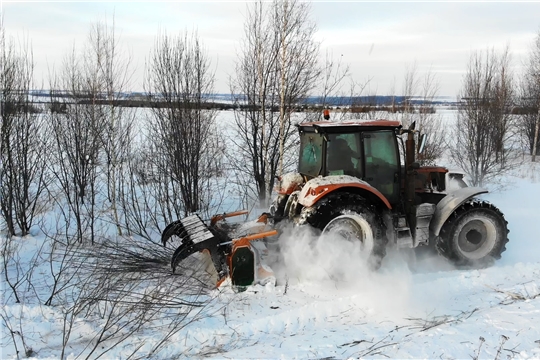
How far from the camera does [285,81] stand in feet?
31.4

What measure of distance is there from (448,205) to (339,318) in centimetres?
263

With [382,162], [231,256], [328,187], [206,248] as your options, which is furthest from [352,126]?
[206,248]

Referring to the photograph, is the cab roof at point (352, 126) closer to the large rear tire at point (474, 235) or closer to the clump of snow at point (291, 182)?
the clump of snow at point (291, 182)

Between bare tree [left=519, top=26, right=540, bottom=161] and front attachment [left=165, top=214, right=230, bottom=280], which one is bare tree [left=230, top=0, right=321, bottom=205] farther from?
bare tree [left=519, top=26, right=540, bottom=161]

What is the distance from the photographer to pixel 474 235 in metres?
5.98

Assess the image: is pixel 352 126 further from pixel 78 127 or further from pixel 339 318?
pixel 78 127

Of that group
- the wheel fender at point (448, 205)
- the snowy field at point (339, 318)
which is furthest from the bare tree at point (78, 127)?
the wheel fender at point (448, 205)

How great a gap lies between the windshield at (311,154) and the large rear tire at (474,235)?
6.90 ft

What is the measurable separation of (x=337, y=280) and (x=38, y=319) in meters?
3.48

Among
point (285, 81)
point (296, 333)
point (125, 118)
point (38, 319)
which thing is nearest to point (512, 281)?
point (296, 333)

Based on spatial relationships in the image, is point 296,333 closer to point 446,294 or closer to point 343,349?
point 343,349

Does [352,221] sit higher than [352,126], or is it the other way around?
[352,126]

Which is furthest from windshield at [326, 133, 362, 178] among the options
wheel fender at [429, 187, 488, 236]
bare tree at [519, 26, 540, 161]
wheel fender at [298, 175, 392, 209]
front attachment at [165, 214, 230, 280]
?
bare tree at [519, 26, 540, 161]

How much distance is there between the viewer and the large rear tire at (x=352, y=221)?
5145 mm
